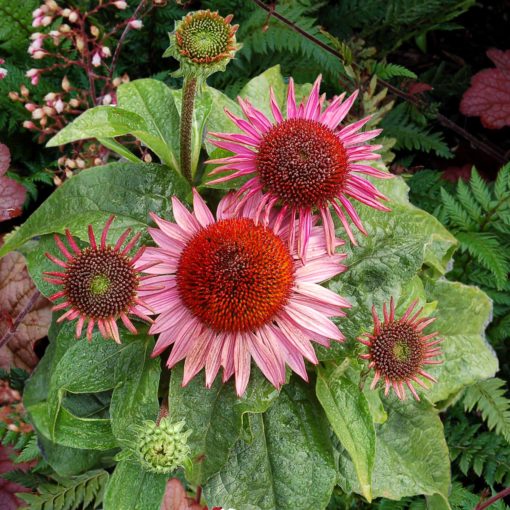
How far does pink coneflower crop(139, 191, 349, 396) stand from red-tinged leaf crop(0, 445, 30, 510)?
0.69 meters

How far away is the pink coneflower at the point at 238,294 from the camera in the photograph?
107cm

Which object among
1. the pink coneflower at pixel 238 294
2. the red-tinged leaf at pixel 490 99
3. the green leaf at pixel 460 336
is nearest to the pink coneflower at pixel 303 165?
the pink coneflower at pixel 238 294

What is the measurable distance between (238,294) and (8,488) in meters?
0.88

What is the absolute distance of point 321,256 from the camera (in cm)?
116

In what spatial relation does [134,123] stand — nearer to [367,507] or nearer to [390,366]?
[390,366]

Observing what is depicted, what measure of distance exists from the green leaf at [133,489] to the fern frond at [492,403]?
756 mm

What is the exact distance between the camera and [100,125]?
1.16 metres

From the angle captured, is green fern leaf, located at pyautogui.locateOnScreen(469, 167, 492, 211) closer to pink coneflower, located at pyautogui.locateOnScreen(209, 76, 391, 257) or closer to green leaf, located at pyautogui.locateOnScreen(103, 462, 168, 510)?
pink coneflower, located at pyautogui.locateOnScreen(209, 76, 391, 257)

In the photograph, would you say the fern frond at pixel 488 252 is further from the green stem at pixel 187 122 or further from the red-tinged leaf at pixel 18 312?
the red-tinged leaf at pixel 18 312

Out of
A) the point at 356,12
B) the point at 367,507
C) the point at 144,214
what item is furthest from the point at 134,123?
the point at 367,507

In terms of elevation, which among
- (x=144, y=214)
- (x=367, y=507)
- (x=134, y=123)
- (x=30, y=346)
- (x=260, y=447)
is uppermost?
(x=134, y=123)

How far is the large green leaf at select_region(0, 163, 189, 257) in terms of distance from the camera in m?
1.21

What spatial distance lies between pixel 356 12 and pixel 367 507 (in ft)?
4.52

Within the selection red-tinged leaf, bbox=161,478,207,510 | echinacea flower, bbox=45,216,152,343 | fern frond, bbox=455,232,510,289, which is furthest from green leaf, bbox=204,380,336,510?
fern frond, bbox=455,232,510,289
